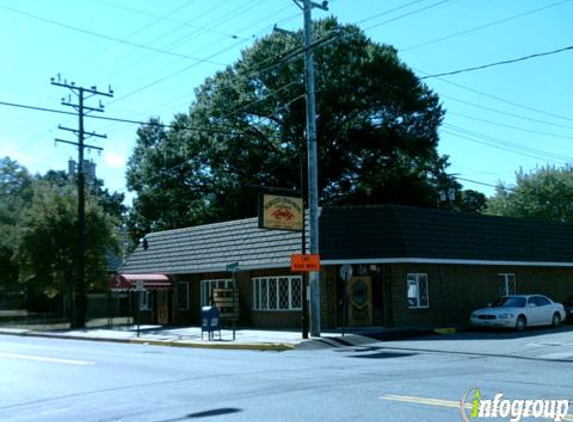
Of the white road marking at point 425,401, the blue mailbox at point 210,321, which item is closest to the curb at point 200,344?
the blue mailbox at point 210,321

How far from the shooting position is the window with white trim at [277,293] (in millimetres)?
28438

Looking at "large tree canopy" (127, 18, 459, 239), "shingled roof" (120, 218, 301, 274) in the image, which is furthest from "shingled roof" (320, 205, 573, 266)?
"large tree canopy" (127, 18, 459, 239)

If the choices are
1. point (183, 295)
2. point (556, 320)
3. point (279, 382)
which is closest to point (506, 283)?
point (556, 320)

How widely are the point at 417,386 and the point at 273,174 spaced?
1601 inches

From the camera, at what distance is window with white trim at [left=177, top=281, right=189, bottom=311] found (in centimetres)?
3428

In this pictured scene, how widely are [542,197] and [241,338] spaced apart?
46.3m

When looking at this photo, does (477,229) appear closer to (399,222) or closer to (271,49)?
(399,222)

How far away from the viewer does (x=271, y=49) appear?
157ft

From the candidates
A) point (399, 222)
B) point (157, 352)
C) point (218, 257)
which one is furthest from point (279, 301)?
point (157, 352)

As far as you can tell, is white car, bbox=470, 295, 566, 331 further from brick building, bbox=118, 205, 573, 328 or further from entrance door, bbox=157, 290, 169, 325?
entrance door, bbox=157, 290, 169, 325

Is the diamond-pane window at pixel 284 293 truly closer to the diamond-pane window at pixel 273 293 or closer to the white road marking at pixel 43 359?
the diamond-pane window at pixel 273 293

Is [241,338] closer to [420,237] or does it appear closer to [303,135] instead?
[420,237]

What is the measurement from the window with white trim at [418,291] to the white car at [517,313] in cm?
229

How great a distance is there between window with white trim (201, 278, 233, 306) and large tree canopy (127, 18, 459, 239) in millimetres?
16785
